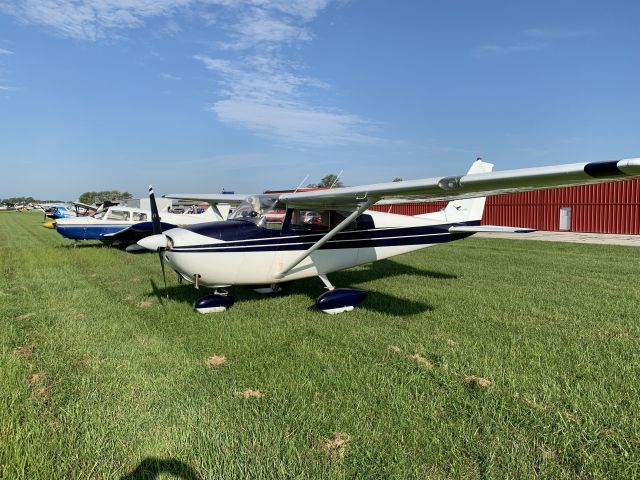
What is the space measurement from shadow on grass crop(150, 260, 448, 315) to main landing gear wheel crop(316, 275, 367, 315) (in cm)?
28

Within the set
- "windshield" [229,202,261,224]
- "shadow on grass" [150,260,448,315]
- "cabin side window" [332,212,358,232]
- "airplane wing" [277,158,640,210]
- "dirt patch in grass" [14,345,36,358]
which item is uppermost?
"airplane wing" [277,158,640,210]

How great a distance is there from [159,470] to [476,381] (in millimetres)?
2884

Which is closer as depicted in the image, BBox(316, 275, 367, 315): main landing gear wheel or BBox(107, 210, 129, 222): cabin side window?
BBox(316, 275, 367, 315): main landing gear wheel

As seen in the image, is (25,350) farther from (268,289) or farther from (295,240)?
(295,240)

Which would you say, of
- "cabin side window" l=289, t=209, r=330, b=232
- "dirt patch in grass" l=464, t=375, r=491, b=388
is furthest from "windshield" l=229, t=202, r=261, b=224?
"dirt patch in grass" l=464, t=375, r=491, b=388

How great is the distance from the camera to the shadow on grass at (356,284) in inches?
267

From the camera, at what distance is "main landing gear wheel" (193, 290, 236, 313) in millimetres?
6465

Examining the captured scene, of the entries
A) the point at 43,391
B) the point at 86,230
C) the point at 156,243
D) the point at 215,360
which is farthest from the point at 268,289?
the point at 86,230

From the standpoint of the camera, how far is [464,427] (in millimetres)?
3074

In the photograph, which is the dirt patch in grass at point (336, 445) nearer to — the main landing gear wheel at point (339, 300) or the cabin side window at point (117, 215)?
the main landing gear wheel at point (339, 300)

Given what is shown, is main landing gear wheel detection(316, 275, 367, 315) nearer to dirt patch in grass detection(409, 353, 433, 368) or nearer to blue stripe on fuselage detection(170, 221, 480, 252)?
blue stripe on fuselage detection(170, 221, 480, 252)

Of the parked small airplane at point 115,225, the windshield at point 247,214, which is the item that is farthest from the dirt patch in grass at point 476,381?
the parked small airplane at point 115,225

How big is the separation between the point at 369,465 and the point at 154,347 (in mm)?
3308

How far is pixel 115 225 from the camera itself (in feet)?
55.2
